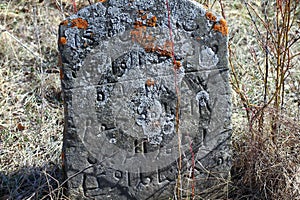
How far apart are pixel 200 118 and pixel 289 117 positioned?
2.24ft

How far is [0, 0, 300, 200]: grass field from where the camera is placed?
2.89 meters

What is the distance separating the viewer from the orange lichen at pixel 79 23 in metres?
2.44

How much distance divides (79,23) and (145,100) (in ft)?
1.84

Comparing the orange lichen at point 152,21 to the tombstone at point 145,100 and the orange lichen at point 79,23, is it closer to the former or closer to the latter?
the tombstone at point 145,100

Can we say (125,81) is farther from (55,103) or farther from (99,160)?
(55,103)

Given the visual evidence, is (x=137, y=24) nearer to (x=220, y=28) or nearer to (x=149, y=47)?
(x=149, y=47)

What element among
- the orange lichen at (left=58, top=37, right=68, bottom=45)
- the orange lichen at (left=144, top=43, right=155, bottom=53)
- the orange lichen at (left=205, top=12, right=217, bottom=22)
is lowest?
the orange lichen at (left=144, top=43, right=155, bottom=53)

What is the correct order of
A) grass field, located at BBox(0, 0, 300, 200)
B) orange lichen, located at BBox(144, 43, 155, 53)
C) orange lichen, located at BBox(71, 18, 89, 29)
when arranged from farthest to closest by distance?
1. grass field, located at BBox(0, 0, 300, 200)
2. orange lichen, located at BBox(144, 43, 155, 53)
3. orange lichen, located at BBox(71, 18, 89, 29)

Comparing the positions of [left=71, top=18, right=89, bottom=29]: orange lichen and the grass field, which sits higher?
[left=71, top=18, right=89, bottom=29]: orange lichen

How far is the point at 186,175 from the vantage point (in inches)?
111

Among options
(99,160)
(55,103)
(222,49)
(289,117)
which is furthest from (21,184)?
(289,117)

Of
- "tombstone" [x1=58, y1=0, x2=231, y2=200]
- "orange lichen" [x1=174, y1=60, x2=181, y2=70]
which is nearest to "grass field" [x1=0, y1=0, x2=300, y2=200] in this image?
"tombstone" [x1=58, y1=0, x2=231, y2=200]

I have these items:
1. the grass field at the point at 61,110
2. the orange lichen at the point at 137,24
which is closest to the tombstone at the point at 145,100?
the orange lichen at the point at 137,24

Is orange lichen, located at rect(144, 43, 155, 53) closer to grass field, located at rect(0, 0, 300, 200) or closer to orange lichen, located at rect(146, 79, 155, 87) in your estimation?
orange lichen, located at rect(146, 79, 155, 87)
